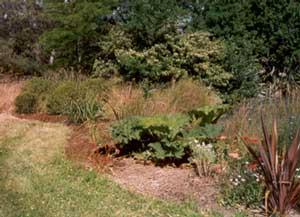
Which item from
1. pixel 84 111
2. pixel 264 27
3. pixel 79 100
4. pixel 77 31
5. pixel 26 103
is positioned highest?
pixel 264 27

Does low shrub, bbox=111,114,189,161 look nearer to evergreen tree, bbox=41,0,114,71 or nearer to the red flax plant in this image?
the red flax plant

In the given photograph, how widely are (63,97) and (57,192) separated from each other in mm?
4329

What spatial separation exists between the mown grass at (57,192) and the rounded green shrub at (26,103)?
2.97m

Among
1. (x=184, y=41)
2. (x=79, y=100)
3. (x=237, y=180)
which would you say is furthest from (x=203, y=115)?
(x=184, y=41)

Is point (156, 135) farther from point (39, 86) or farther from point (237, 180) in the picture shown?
point (39, 86)

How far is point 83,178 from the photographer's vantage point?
5.02 meters

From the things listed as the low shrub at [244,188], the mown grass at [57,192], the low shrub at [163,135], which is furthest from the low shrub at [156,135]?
the low shrub at [244,188]

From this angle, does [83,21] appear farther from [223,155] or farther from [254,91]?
[223,155]

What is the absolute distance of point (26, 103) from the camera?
30.3ft

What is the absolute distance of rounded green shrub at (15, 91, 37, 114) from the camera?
30.3 ft

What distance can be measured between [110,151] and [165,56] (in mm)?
5172

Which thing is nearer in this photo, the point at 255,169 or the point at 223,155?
the point at 255,169

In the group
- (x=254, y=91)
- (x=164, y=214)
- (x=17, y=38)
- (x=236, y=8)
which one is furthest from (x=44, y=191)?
(x=17, y=38)

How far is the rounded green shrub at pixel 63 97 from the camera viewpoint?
8562 mm
